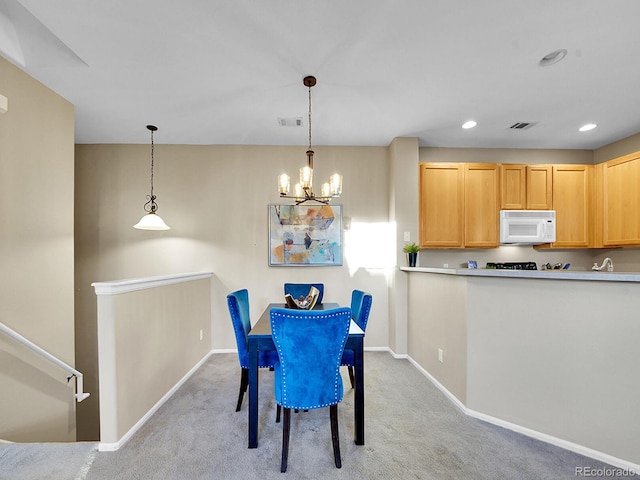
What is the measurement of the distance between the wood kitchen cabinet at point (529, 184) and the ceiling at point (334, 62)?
1.83ft

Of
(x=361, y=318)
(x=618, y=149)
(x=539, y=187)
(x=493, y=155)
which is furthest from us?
(x=493, y=155)

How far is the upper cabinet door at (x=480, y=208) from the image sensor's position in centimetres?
379

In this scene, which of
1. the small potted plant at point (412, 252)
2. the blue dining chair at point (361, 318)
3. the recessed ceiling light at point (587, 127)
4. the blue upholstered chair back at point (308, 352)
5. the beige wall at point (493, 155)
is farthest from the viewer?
the beige wall at point (493, 155)

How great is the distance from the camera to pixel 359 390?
191 cm

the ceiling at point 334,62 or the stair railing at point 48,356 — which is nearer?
the ceiling at point 334,62

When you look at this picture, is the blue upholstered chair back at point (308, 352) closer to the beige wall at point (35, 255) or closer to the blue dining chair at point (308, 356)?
the blue dining chair at point (308, 356)

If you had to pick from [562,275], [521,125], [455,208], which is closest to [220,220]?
[455,208]

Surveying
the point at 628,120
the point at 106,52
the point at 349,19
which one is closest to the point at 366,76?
the point at 349,19

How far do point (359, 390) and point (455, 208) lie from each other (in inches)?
111

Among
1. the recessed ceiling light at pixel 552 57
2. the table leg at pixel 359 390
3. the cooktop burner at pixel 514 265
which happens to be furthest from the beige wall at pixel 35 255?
the cooktop burner at pixel 514 265

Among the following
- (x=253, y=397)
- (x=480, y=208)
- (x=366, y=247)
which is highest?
(x=480, y=208)

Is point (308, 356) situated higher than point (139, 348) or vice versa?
point (308, 356)

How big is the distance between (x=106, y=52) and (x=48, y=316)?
7.27ft

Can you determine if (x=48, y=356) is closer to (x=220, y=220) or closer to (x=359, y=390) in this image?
(x=220, y=220)
